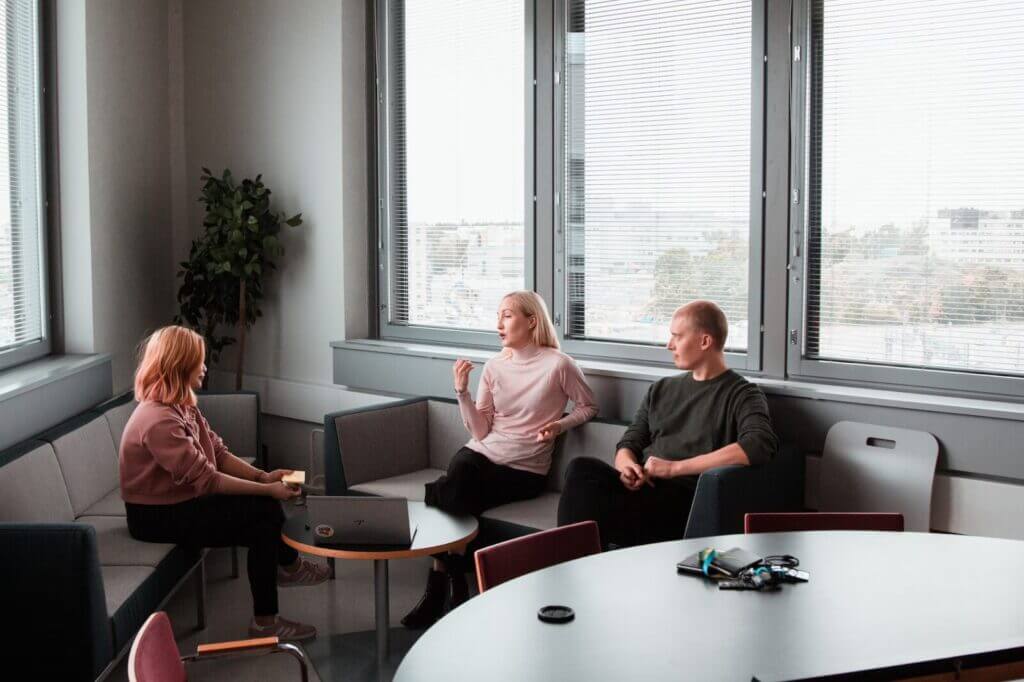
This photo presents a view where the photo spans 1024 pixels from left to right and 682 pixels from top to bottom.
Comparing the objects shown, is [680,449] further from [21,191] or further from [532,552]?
[21,191]

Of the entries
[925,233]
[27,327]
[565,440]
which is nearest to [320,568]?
[565,440]

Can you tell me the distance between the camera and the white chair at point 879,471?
3.91 m

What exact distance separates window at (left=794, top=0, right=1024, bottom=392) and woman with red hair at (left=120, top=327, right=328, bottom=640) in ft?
7.67

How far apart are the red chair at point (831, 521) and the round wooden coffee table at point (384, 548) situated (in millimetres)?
1216

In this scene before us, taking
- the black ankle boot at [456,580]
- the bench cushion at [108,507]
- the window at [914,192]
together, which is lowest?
the black ankle boot at [456,580]

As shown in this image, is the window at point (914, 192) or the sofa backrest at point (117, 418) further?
the sofa backrest at point (117, 418)

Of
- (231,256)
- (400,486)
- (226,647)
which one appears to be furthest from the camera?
(231,256)

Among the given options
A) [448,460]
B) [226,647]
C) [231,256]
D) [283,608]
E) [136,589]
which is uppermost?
[231,256]

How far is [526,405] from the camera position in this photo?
4711 millimetres

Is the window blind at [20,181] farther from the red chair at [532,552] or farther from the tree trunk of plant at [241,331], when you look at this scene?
the red chair at [532,552]

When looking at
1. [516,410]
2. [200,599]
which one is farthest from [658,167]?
[200,599]

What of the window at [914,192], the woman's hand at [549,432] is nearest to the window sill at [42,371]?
the woman's hand at [549,432]

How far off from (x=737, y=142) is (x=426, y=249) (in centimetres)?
199

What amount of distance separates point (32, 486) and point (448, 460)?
6.59 feet
